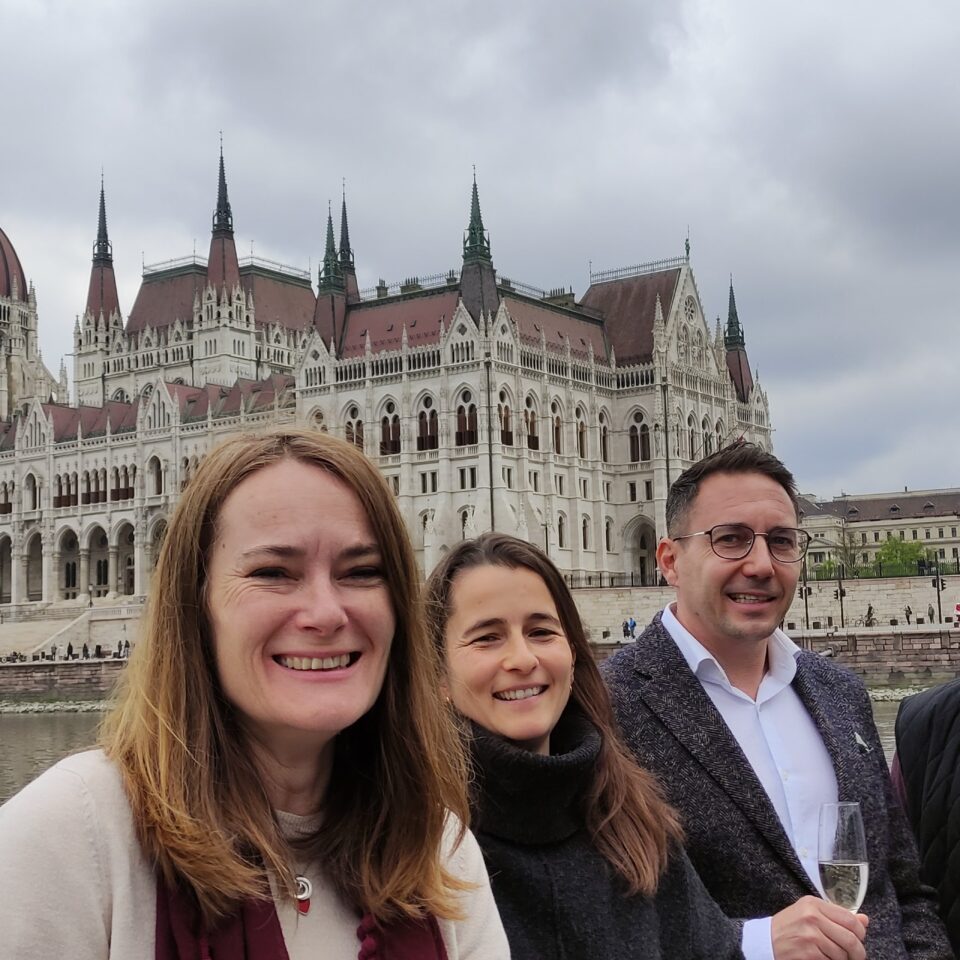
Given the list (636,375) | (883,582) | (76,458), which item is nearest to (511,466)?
(636,375)

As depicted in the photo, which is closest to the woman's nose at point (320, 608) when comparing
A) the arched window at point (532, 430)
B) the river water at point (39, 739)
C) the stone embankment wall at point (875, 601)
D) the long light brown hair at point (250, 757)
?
the long light brown hair at point (250, 757)

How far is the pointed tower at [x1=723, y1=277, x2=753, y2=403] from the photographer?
249 feet

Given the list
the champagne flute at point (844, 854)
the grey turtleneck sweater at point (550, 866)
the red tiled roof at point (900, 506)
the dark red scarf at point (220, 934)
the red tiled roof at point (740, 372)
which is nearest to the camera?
the dark red scarf at point (220, 934)

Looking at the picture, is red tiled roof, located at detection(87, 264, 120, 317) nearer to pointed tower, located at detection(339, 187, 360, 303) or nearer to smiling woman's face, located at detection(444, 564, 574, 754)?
pointed tower, located at detection(339, 187, 360, 303)

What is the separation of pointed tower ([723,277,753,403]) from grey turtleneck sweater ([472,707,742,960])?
7255cm

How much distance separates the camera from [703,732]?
189 inches

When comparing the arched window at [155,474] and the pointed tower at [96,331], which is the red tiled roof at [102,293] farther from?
the arched window at [155,474]

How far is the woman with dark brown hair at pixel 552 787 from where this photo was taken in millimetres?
3627

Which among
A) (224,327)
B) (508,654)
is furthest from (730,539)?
(224,327)

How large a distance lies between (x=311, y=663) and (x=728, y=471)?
8.95 feet

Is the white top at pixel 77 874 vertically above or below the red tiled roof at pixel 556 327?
below

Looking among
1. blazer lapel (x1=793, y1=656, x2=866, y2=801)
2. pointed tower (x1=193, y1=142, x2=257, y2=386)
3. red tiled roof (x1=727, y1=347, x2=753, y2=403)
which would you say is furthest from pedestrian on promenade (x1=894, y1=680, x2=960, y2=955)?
pointed tower (x1=193, y1=142, x2=257, y2=386)

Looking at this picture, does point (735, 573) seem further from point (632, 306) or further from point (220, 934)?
point (632, 306)

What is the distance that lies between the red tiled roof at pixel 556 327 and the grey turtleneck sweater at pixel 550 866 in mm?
60532
